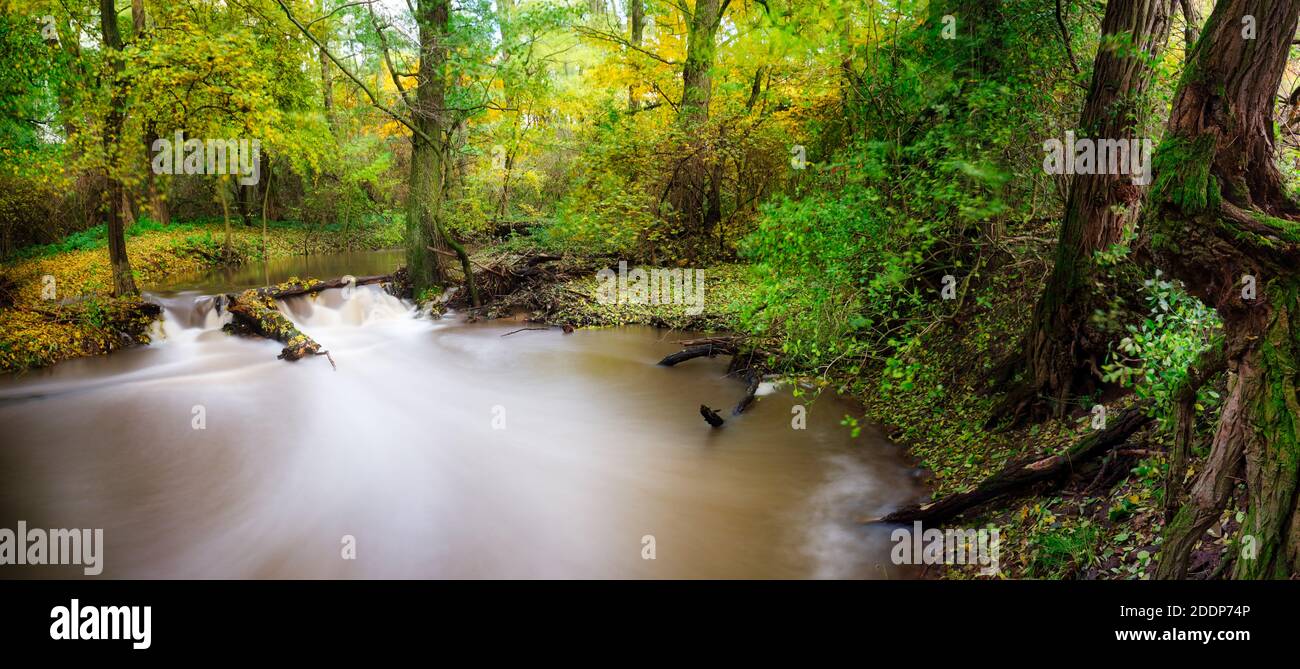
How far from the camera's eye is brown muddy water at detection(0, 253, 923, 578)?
5895 mm

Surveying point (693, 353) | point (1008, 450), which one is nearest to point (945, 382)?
point (1008, 450)

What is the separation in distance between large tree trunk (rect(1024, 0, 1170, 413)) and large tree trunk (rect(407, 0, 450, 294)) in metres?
10.9

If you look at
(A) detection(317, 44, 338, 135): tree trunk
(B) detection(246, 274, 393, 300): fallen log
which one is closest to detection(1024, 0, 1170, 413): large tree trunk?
(B) detection(246, 274, 393, 300): fallen log

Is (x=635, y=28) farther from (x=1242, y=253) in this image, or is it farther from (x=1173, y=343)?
(x=1242, y=253)

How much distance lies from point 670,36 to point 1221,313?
1886 cm

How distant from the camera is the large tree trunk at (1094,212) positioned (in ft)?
17.2

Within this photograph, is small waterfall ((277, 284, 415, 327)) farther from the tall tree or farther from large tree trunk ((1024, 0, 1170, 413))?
large tree trunk ((1024, 0, 1170, 413))

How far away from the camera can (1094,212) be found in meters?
5.69

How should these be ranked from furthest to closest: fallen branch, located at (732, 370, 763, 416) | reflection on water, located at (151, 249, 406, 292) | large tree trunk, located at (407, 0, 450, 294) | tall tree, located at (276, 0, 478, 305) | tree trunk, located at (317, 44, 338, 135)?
tree trunk, located at (317, 44, 338, 135) < reflection on water, located at (151, 249, 406, 292) < large tree trunk, located at (407, 0, 450, 294) < tall tree, located at (276, 0, 478, 305) < fallen branch, located at (732, 370, 763, 416)

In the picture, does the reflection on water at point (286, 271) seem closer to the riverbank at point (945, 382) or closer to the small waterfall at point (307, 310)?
the riverbank at point (945, 382)

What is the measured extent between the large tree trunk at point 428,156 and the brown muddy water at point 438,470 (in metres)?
4.96

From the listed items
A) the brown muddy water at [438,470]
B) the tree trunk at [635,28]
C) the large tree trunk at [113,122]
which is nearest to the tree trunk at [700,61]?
the tree trunk at [635,28]
